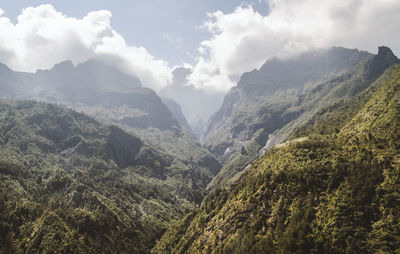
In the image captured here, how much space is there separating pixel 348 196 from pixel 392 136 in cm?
7742

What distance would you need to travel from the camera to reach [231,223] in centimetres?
18062

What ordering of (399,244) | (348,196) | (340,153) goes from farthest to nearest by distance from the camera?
(340,153) < (348,196) < (399,244)

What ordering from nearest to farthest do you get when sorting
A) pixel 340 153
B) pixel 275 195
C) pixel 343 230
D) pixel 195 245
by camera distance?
pixel 343 230 < pixel 275 195 < pixel 340 153 < pixel 195 245

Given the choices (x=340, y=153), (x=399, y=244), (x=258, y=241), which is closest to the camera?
(x=399, y=244)

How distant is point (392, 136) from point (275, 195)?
101m

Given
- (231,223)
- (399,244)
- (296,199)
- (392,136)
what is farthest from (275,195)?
(392,136)

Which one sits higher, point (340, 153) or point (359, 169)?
A: point (340, 153)

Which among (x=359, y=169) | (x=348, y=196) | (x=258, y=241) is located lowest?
(x=258, y=241)

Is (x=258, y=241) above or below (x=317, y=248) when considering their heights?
below

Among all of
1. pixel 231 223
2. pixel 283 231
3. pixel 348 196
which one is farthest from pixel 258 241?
pixel 348 196

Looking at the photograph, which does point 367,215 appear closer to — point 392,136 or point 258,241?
point 258,241

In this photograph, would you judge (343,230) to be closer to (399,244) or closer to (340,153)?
(399,244)

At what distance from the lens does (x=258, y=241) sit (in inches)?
5994

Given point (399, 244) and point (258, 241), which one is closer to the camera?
point (399, 244)
